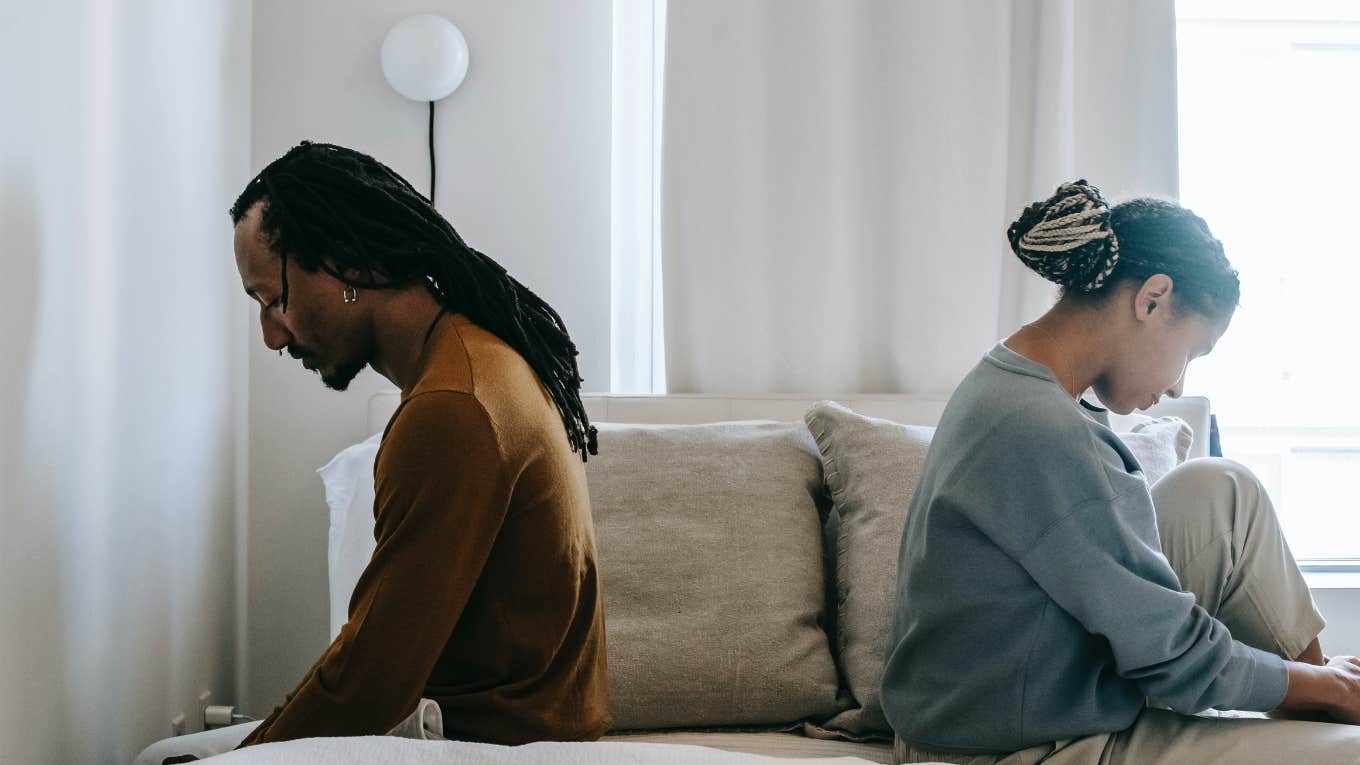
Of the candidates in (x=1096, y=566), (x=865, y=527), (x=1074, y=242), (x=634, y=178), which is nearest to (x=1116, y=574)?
(x=1096, y=566)

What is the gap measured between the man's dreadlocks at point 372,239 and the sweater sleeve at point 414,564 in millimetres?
197

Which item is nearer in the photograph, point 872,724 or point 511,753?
point 511,753

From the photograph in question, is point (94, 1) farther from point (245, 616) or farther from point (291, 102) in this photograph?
point (245, 616)

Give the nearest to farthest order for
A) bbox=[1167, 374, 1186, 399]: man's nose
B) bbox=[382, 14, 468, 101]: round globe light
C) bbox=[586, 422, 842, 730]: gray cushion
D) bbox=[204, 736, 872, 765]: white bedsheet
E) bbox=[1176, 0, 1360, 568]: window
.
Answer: bbox=[204, 736, 872, 765]: white bedsheet
bbox=[1167, 374, 1186, 399]: man's nose
bbox=[586, 422, 842, 730]: gray cushion
bbox=[382, 14, 468, 101]: round globe light
bbox=[1176, 0, 1360, 568]: window

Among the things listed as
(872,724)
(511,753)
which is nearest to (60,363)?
(511,753)

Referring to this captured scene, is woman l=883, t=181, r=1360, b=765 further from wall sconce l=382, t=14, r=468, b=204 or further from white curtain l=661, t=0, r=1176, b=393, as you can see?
wall sconce l=382, t=14, r=468, b=204

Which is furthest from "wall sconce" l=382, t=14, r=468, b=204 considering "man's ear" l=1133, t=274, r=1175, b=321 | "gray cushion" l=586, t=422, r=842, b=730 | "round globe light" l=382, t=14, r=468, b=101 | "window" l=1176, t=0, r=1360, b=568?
"window" l=1176, t=0, r=1360, b=568

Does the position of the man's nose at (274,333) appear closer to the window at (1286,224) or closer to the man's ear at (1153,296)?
the man's ear at (1153,296)

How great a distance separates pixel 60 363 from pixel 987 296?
164cm

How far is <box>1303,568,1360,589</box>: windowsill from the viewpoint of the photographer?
2512mm

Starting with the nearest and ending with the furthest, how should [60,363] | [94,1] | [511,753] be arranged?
[511,753]
[60,363]
[94,1]

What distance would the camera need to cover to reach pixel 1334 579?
2.56 m

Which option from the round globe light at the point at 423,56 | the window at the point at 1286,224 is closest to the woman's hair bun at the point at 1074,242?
the round globe light at the point at 423,56

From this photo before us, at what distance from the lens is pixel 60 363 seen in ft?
4.58
